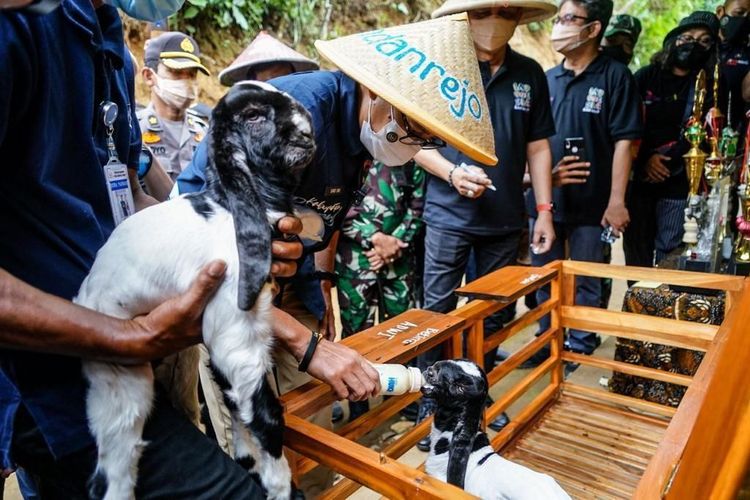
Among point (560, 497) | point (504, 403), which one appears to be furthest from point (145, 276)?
point (504, 403)

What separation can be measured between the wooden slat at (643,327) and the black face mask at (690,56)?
7.25ft

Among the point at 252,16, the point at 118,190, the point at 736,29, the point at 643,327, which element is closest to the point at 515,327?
the point at 643,327

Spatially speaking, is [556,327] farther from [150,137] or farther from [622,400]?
[150,137]

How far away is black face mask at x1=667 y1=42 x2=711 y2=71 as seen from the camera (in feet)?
10.7

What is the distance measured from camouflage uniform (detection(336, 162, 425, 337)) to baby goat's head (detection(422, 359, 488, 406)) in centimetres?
138

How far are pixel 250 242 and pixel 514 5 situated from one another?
184 cm

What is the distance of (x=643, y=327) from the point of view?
76.4 inches

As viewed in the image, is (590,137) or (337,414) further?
(590,137)

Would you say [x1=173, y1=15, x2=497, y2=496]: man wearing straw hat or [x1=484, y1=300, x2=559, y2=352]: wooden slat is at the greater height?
[x1=173, y1=15, x2=497, y2=496]: man wearing straw hat

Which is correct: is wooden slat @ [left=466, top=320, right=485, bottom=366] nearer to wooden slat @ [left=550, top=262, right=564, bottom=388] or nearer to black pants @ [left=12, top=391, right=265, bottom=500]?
wooden slat @ [left=550, top=262, right=564, bottom=388]

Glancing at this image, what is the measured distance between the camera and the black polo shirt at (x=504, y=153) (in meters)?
2.39

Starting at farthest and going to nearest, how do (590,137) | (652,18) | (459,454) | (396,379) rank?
1. (652,18)
2. (590,137)
3. (459,454)
4. (396,379)

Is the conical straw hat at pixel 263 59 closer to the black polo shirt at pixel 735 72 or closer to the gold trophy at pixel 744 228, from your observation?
the gold trophy at pixel 744 228

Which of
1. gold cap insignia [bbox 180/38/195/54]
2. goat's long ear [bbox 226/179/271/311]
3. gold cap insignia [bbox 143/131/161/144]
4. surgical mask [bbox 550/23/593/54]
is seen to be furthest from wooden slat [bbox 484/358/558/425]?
gold cap insignia [bbox 180/38/195/54]
